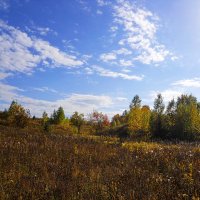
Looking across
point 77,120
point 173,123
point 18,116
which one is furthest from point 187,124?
point 77,120

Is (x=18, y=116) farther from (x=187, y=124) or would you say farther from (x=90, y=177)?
(x=90, y=177)

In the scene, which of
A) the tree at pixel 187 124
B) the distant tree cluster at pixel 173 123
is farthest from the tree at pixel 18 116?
the tree at pixel 187 124

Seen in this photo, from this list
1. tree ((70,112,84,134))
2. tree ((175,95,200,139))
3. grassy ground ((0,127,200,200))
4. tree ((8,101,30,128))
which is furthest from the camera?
tree ((70,112,84,134))

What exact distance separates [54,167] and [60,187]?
233cm

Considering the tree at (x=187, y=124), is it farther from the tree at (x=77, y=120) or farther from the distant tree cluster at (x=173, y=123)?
the tree at (x=77, y=120)

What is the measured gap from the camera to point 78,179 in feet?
25.2

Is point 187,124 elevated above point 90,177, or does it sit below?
above

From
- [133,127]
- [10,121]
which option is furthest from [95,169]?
[10,121]

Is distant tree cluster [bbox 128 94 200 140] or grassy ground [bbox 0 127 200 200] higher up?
distant tree cluster [bbox 128 94 200 140]

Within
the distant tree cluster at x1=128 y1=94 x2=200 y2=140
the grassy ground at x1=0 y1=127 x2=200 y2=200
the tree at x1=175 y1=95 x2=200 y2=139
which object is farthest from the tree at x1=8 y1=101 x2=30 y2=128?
the grassy ground at x1=0 y1=127 x2=200 y2=200

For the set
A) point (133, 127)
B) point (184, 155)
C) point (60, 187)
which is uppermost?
point (133, 127)

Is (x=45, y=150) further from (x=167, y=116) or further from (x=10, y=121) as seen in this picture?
(x=10, y=121)

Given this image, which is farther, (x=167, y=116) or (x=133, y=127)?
(x=133, y=127)

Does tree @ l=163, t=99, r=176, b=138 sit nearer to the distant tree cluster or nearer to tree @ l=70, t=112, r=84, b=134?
the distant tree cluster
